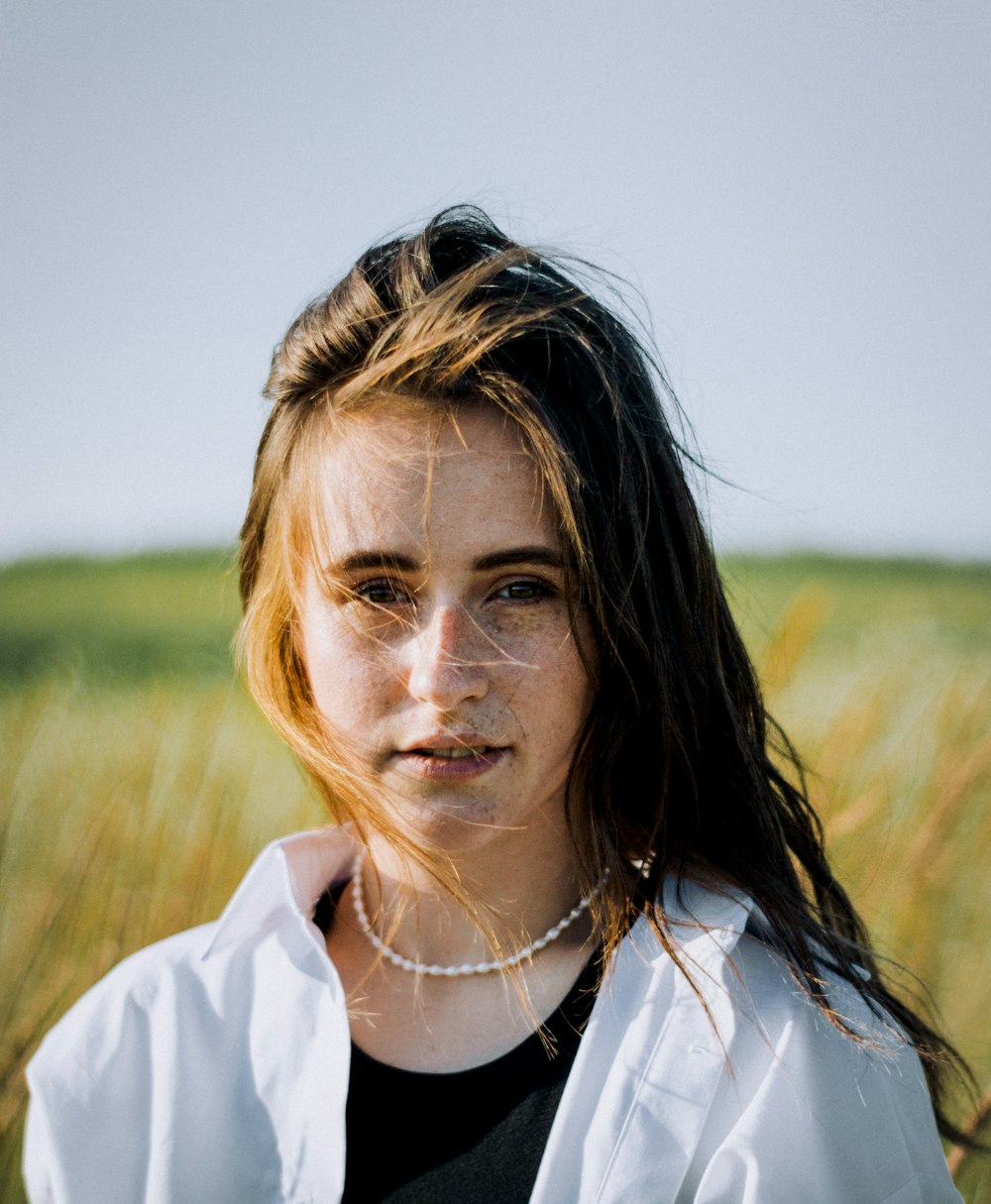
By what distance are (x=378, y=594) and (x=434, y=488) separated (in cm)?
15

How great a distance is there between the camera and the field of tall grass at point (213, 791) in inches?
69.2

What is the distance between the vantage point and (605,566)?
1.25 meters

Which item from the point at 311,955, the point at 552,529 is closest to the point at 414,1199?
the point at 311,955

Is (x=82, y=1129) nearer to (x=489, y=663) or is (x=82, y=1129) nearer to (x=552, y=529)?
(x=489, y=663)

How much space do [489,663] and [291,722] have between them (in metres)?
0.40

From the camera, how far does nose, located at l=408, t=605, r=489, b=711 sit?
1.16 meters

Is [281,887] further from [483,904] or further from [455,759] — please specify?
[455,759]

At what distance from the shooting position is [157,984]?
1.43m

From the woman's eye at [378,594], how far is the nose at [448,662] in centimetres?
7

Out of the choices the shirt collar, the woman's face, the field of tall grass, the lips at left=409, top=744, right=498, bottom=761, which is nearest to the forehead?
the woman's face

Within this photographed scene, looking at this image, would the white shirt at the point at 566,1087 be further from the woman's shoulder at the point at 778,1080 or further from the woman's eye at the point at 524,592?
the woman's eye at the point at 524,592

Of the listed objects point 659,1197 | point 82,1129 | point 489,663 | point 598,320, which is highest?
point 598,320

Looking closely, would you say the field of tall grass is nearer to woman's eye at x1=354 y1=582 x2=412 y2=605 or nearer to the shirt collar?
the shirt collar

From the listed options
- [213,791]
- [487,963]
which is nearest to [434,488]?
[487,963]
